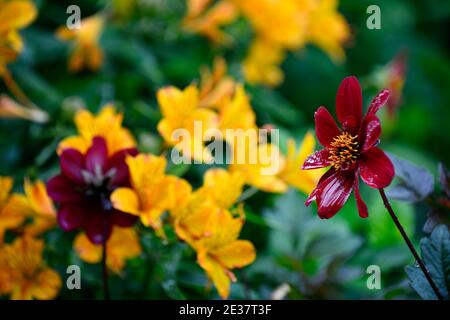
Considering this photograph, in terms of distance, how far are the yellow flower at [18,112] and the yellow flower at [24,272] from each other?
0.23 metres

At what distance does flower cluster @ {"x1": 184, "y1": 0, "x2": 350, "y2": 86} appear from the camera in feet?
3.44

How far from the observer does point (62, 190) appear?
0.66 m

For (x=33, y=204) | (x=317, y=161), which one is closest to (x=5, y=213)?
(x=33, y=204)

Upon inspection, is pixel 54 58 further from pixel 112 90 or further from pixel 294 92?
pixel 294 92

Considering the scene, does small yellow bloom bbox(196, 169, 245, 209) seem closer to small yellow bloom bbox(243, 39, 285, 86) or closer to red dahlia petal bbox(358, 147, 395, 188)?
red dahlia petal bbox(358, 147, 395, 188)

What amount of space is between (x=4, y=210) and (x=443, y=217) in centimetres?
45

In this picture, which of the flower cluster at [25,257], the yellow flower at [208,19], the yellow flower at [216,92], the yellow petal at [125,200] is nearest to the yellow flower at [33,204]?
the flower cluster at [25,257]

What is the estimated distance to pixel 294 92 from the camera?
54.2 inches

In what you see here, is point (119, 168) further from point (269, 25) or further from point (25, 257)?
point (269, 25)

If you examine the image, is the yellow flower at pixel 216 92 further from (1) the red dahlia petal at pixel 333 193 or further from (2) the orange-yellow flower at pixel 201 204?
(1) the red dahlia petal at pixel 333 193

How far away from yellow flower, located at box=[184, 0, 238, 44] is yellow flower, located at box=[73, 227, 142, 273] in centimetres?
45

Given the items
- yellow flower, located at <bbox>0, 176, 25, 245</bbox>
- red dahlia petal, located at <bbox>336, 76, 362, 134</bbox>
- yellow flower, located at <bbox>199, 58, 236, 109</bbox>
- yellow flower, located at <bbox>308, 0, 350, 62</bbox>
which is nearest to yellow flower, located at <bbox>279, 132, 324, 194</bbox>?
yellow flower, located at <bbox>199, 58, 236, 109</bbox>

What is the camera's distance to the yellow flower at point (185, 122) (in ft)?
2.28

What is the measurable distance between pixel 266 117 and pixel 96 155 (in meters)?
0.41
